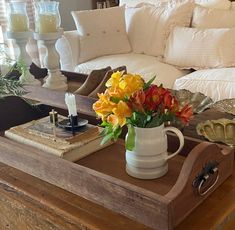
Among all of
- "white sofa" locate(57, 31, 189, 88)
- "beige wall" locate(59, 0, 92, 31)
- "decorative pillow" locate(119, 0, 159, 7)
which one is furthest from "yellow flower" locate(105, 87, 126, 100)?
"beige wall" locate(59, 0, 92, 31)

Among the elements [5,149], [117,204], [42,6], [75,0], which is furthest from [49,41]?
[75,0]

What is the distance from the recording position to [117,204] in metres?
0.85

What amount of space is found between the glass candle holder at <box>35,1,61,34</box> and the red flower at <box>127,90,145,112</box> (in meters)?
1.21

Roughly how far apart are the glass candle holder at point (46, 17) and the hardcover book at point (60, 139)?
34.1 inches

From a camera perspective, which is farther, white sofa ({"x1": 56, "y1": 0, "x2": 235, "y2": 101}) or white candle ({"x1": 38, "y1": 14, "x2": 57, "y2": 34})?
white sofa ({"x1": 56, "y1": 0, "x2": 235, "y2": 101})

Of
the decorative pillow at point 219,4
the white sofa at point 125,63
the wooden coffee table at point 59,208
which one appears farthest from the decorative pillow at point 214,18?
the wooden coffee table at point 59,208

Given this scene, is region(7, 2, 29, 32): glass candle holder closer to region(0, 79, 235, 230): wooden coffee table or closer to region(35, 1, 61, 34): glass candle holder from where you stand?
region(35, 1, 61, 34): glass candle holder

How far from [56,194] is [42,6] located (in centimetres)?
128

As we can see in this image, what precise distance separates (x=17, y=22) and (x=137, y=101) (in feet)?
4.35

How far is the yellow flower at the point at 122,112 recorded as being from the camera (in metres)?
0.87

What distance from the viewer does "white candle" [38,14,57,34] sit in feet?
6.32

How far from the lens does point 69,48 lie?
2969 millimetres

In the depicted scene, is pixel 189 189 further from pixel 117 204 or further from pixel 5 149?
pixel 5 149

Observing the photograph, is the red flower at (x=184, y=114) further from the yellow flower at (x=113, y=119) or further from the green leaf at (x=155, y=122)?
the yellow flower at (x=113, y=119)
